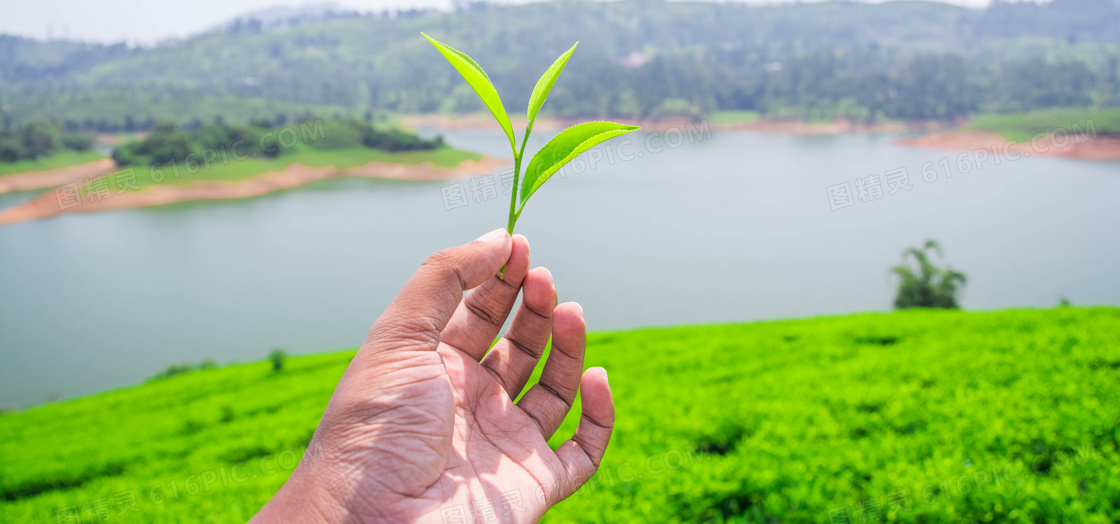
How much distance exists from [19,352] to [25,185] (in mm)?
15317

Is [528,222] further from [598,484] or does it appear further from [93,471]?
[598,484]

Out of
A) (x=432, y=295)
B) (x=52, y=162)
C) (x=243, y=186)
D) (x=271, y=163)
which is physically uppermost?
(x=432, y=295)

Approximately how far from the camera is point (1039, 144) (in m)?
26.1

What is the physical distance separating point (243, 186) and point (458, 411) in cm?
2557

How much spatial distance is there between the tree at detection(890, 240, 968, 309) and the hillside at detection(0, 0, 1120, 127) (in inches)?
1001

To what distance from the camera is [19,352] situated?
41.0 ft

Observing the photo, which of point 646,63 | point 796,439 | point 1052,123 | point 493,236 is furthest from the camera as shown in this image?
point 646,63

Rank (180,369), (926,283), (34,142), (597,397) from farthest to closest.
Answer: (34,142)
(180,369)
(926,283)
(597,397)

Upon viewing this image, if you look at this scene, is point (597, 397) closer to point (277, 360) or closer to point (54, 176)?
point (277, 360)

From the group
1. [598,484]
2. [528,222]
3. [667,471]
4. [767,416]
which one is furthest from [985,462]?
[528,222]

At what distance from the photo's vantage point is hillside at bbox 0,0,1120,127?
114ft

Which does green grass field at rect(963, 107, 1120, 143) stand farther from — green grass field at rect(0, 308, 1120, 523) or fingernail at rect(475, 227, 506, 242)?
fingernail at rect(475, 227, 506, 242)

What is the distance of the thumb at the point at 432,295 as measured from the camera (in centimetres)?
114

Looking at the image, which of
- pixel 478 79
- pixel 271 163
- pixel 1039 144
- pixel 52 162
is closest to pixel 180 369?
pixel 478 79
